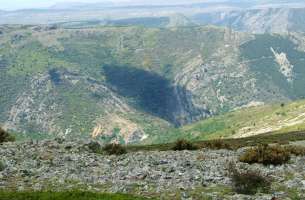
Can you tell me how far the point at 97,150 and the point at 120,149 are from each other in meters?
2.47

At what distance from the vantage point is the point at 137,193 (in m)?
34.4

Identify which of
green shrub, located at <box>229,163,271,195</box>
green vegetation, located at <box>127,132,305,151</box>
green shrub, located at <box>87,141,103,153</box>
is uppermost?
green shrub, located at <box>229,163,271,195</box>

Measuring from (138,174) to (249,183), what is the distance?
8651mm

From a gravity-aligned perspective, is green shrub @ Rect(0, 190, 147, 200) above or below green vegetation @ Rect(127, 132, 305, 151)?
above

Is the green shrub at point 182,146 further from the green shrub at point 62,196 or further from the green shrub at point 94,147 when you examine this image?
the green shrub at point 62,196

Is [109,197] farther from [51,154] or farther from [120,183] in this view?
[51,154]

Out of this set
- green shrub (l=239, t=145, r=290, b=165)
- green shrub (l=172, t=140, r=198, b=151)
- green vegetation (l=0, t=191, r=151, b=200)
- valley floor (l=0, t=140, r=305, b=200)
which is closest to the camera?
green vegetation (l=0, t=191, r=151, b=200)

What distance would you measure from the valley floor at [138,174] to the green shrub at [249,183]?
1.72 feet

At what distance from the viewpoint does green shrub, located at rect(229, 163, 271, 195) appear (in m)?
34.7

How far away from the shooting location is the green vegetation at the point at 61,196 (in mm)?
31859

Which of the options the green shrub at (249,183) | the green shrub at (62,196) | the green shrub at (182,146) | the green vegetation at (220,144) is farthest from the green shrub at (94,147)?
the green shrub at (249,183)

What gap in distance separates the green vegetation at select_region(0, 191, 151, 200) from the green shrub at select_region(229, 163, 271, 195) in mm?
7077

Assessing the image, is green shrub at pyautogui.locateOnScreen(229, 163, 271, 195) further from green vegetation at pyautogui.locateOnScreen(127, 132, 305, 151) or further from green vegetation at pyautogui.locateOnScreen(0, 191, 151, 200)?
green vegetation at pyautogui.locateOnScreen(127, 132, 305, 151)

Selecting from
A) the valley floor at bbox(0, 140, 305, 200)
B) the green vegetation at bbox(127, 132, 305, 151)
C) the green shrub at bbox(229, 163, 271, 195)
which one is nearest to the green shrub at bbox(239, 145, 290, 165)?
the valley floor at bbox(0, 140, 305, 200)
